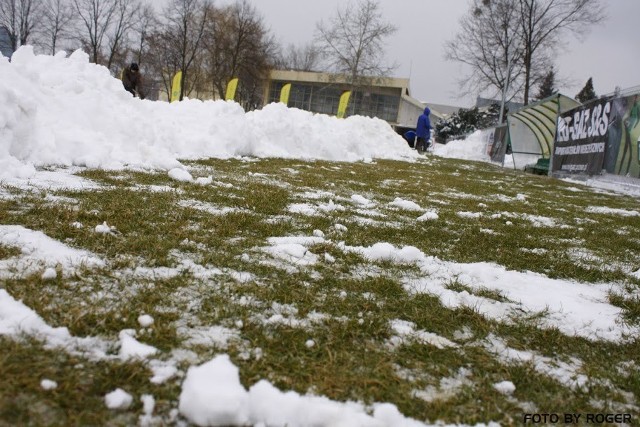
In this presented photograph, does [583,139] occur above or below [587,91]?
below

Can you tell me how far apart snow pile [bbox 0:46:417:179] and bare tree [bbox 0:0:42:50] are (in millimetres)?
37693

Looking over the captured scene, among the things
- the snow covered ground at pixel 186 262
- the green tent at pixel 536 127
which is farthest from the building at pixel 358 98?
the snow covered ground at pixel 186 262

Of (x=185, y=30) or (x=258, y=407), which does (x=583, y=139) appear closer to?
(x=258, y=407)

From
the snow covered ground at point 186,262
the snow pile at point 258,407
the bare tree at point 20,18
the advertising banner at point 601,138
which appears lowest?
the snow pile at point 258,407

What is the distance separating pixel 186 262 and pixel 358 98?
59.1 metres

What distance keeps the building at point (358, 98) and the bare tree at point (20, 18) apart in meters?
25.7

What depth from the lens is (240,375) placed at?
1.52m

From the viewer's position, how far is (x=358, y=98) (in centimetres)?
5922

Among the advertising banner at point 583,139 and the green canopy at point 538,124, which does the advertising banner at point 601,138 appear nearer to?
the advertising banner at point 583,139

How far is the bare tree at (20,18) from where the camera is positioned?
37750mm

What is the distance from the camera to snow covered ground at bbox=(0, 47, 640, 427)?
136cm

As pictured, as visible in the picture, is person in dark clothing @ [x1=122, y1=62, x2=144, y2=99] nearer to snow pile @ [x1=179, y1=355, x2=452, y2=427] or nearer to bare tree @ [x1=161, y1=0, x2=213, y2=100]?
snow pile @ [x1=179, y1=355, x2=452, y2=427]

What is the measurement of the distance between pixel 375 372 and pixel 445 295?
3.33ft

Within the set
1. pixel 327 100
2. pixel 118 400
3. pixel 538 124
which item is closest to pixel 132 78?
pixel 118 400
